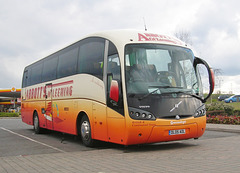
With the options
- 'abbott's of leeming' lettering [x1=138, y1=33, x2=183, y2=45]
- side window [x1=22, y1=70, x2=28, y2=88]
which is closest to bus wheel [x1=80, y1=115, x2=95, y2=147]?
'abbott's of leeming' lettering [x1=138, y1=33, x2=183, y2=45]

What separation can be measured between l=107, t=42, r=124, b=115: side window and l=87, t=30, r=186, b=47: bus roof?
0.26 metres

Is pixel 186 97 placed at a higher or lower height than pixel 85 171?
higher

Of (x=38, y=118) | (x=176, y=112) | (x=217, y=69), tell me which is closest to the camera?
(x=176, y=112)

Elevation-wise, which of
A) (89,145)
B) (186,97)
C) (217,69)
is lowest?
(89,145)

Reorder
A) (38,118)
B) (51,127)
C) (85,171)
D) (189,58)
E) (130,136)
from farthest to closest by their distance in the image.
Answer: (38,118) < (51,127) < (189,58) < (130,136) < (85,171)

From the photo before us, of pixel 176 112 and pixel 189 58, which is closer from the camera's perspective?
pixel 176 112

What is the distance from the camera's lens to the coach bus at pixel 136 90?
325 inches

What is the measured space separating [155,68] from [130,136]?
1.98 metres

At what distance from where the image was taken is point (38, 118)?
52.1 ft

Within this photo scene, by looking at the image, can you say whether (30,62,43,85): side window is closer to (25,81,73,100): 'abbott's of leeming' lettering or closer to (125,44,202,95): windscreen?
(25,81,73,100): 'abbott's of leeming' lettering

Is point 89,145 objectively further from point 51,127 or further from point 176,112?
point 51,127

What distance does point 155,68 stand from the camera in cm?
872

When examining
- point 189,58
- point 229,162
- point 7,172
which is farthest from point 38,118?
point 229,162

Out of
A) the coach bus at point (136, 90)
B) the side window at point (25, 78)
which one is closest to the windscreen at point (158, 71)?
the coach bus at point (136, 90)
